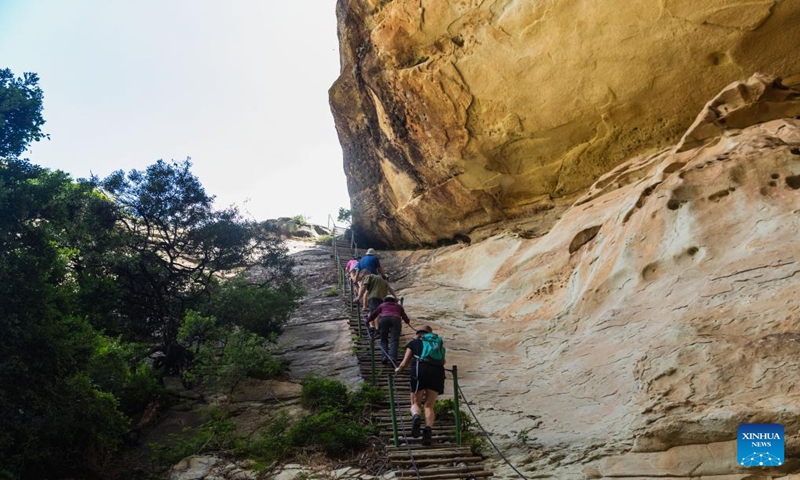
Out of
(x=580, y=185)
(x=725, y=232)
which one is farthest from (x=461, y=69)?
(x=725, y=232)

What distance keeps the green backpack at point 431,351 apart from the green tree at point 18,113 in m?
6.82

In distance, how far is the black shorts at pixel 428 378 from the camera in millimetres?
7234

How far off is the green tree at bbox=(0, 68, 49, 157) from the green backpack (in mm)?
6818

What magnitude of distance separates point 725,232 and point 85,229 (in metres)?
13.0

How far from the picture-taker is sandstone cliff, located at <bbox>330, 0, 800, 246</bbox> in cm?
1391

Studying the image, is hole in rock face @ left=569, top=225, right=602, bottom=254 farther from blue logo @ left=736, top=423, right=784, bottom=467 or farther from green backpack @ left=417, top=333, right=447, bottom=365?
blue logo @ left=736, top=423, right=784, bottom=467

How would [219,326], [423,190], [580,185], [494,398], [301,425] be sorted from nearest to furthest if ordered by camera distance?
[301,425], [494,398], [219,326], [580,185], [423,190]

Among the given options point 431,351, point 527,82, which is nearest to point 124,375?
point 431,351

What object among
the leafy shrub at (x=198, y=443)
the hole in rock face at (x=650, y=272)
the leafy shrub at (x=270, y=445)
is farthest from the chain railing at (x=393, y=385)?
the hole in rock face at (x=650, y=272)

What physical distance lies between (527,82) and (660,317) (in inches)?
363

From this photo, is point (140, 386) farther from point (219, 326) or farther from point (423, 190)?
point (423, 190)

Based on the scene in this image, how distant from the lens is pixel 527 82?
15930 millimetres

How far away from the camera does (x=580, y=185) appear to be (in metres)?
17.4

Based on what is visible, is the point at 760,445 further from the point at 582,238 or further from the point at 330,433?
the point at 582,238
